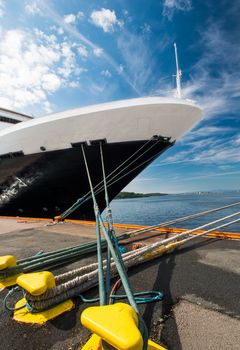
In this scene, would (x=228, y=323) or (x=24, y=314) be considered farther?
(x=24, y=314)

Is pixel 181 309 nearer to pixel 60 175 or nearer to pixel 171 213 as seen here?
pixel 60 175

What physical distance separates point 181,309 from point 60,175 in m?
6.56

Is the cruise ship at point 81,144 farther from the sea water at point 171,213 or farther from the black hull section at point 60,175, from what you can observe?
the sea water at point 171,213

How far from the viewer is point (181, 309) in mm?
1888

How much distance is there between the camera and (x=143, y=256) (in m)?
3.00

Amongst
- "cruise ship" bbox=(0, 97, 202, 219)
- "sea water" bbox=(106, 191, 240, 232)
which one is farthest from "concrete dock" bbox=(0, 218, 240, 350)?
"sea water" bbox=(106, 191, 240, 232)

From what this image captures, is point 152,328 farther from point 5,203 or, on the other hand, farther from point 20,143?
point 5,203

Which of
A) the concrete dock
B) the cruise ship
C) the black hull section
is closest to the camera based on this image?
the concrete dock

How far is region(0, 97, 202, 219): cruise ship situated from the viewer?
6121 millimetres

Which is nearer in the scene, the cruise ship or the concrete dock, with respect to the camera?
the concrete dock

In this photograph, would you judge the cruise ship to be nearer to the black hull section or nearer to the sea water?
the black hull section

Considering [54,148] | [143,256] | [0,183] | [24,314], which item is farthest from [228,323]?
[0,183]

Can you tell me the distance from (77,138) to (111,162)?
152 cm

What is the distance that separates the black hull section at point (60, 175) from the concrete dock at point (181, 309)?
4.04 metres
